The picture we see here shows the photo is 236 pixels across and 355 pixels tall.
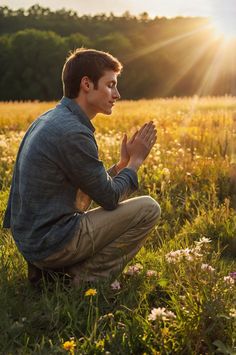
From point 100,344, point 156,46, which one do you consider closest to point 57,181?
point 100,344

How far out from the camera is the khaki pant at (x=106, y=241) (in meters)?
3.61

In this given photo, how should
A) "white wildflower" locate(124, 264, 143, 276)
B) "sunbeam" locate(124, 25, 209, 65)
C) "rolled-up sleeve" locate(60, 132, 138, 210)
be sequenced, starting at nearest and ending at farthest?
"rolled-up sleeve" locate(60, 132, 138, 210) < "white wildflower" locate(124, 264, 143, 276) < "sunbeam" locate(124, 25, 209, 65)

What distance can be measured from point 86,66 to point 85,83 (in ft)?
0.35

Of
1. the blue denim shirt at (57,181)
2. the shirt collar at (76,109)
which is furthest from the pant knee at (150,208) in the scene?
the shirt collar at (76,109)

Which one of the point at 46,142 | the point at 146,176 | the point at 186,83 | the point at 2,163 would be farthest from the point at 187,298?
the point at 186,83

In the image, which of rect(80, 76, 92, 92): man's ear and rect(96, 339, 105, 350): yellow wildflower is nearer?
rect(96, 339, 105, 350): yellow wildflower

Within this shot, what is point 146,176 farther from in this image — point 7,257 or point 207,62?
point 207,62

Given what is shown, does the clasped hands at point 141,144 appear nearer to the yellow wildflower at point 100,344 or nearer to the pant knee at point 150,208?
the pant knee at point 150,208

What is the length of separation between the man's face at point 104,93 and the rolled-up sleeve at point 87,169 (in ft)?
0.93

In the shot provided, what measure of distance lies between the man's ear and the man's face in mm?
20

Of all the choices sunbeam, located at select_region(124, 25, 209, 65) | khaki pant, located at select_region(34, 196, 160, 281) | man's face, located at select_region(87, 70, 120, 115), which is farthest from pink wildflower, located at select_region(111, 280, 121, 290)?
sunbeam, located at select_region(124, 25, 209, 65)

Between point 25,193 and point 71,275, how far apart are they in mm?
654

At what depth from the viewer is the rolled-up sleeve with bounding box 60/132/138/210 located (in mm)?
3400

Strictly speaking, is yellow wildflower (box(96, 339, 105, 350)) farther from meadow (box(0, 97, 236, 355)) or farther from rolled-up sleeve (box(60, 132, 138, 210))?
rolled-up sleeve (box(60, 132, 138, 210))
